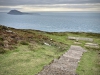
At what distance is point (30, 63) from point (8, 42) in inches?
250

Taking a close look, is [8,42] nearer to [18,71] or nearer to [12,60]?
[12,60]

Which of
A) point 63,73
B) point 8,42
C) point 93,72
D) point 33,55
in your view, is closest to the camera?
point 63,73

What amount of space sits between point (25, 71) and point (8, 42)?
7.85 metres

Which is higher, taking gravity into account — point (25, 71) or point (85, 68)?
point (25, 71)

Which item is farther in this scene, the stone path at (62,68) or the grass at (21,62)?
the grass at (21,62)

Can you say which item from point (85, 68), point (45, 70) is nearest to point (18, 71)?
point (45, 70)

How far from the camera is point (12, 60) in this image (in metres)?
13.3

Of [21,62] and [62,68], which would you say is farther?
[21,62]

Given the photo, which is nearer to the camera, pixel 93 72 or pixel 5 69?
pixel 5 69

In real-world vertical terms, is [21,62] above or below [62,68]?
above

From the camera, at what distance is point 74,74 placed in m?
11.1

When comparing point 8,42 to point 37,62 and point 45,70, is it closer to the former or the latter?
point 37,62

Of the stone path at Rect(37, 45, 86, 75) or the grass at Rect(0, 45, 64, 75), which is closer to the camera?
the stone path at Rect(37, 45, 86, 75)

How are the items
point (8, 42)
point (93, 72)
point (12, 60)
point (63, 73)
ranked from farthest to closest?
point (8, 42) < point (12, 60) < point (93, 72) < point (63, 73)
